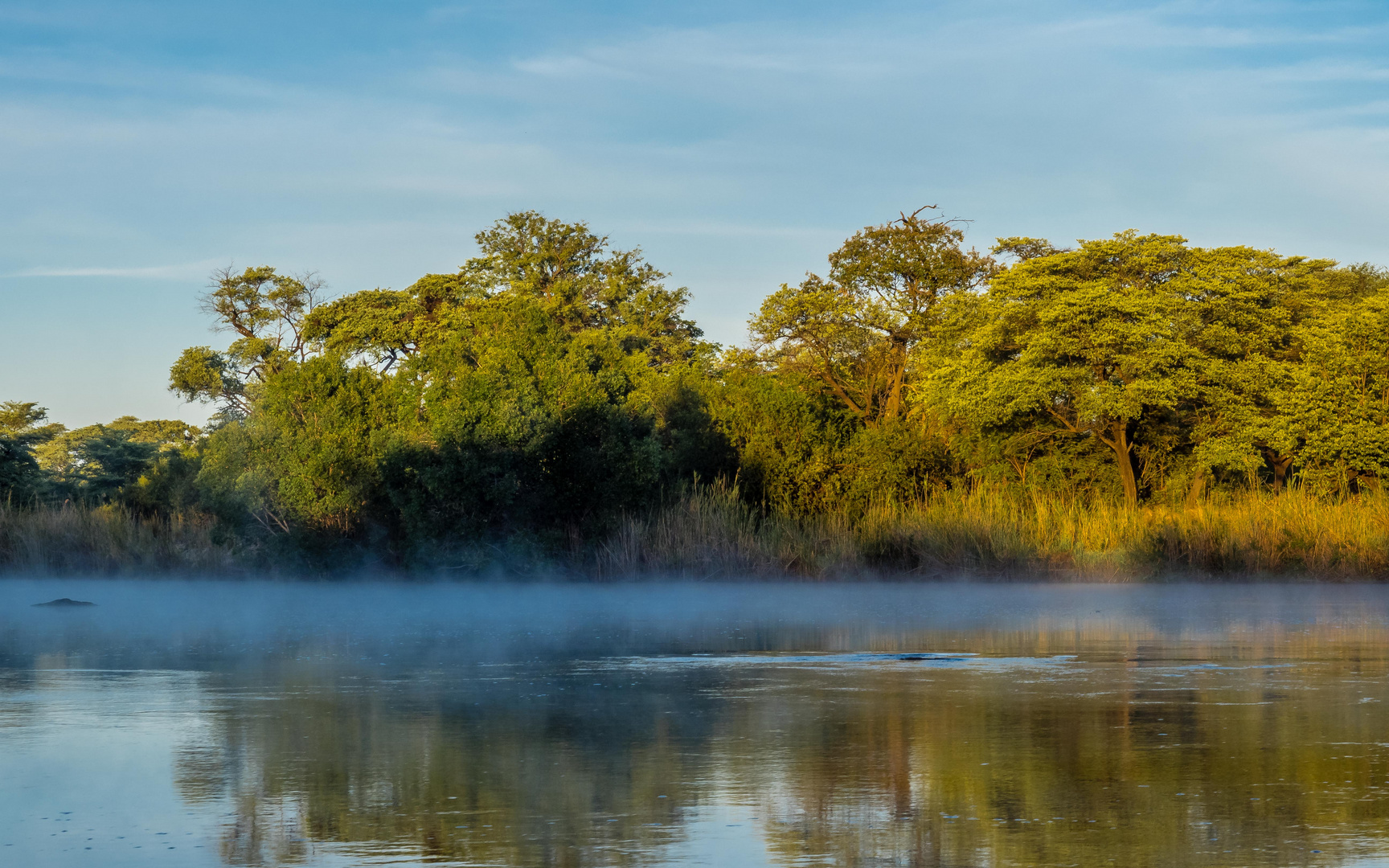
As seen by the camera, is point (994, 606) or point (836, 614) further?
point (994, 606)

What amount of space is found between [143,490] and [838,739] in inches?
983

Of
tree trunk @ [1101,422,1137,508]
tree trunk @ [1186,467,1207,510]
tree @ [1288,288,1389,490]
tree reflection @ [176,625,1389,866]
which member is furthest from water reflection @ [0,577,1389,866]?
tree trunk @ [1101,422,1137,508]

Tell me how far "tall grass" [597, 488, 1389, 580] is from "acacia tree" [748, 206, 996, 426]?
18.8m

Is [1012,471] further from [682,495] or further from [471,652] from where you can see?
[471,652]

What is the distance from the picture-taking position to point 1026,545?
770 inches

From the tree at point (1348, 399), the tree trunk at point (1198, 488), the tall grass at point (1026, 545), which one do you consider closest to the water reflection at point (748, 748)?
the tall grass at point (1026, 545)

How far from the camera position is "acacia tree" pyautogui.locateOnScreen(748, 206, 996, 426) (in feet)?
131

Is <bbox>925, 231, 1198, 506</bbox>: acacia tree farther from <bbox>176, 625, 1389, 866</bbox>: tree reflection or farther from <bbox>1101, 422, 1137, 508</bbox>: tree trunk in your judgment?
<bbox>176, 625, 1389, 866</bbox>: tree reflection

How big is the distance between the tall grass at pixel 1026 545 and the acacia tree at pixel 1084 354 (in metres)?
10.7

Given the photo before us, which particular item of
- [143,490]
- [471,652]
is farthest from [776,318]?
[471,652]

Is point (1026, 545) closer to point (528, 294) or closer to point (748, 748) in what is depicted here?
point (748, 748)

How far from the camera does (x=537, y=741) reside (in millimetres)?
5875

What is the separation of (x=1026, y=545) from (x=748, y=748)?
47.6 ft

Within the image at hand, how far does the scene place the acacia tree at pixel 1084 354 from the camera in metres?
32.0
